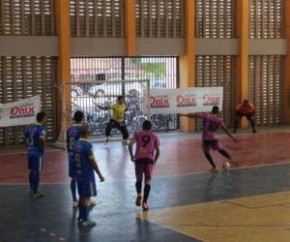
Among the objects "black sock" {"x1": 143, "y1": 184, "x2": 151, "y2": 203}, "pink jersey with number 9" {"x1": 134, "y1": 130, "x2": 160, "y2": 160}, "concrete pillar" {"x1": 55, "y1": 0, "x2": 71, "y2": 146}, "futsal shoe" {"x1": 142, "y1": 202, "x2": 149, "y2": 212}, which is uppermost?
"concrete pillar" {"x1": 55, "y1": 0, "x2": 71, "y2": 146}

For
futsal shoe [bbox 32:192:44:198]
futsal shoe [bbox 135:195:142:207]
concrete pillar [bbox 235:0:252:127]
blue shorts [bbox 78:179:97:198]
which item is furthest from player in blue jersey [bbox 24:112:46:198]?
concrete pillar [bbox 235:0:252:127]

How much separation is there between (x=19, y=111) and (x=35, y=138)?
895 centimetres

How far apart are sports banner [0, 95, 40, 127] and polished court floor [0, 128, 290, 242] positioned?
209cm

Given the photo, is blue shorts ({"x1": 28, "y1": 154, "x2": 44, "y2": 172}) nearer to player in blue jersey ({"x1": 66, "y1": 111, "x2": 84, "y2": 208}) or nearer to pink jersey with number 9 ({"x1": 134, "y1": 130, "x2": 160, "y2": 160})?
player in blue jersey ({"x1": 66, "y1": 111, "x2": 84, "y2": 208})

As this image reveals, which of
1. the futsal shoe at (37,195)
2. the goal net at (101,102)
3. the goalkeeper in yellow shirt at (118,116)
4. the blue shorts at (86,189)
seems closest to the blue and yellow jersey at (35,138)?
the futsal shoe at (37,195)

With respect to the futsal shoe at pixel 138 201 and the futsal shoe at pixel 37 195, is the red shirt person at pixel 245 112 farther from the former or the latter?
the futsal shoe at pixel 138 201

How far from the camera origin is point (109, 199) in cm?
1198

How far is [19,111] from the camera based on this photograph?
20609 millimetres

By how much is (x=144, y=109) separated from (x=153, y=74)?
9.08ft

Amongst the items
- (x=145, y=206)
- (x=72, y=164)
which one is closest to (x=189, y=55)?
(x=145, y=206)

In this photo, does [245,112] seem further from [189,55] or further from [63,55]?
[63,55]

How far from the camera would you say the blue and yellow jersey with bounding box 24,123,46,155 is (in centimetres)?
1190

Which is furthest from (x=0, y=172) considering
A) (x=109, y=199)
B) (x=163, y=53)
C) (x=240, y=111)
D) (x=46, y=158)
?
(x=240, y=111)

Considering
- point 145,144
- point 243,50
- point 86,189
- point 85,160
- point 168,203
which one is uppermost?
point 243,50
